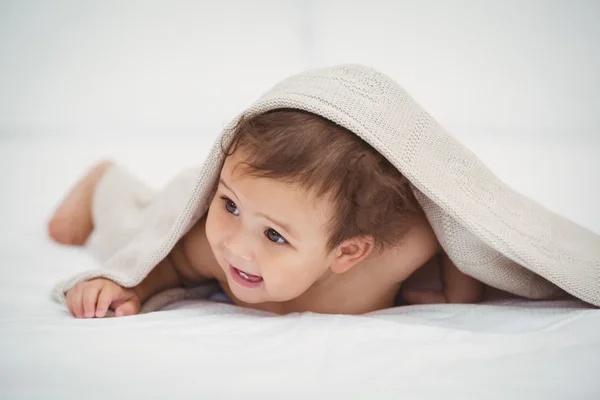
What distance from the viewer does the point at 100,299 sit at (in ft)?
3.22

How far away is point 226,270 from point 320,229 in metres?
0.16

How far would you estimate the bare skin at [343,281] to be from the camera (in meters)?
1.07

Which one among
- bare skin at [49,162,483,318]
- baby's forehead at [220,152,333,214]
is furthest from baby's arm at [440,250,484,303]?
baby's forehead at [220,152,333,214]

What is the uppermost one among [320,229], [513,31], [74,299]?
[513,31]

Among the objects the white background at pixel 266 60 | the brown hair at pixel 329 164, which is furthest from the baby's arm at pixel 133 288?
the white background at pixel 266 60

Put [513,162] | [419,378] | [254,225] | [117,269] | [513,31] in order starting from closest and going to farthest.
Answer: [419,378], [254,225], [117,269], [513,162], [513,31]

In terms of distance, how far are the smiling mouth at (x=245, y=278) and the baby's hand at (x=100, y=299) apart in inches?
7.1

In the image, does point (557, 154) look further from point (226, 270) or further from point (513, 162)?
point (226, 270)

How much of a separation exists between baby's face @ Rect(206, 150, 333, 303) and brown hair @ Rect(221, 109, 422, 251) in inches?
0.7

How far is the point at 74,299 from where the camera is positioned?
98 centimetres

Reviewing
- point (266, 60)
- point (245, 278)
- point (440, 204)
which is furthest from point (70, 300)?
point (266, 60)

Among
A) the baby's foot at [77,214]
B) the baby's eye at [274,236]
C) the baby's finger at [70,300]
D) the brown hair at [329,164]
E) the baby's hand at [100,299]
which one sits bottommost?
the baby's foot at [77,214]

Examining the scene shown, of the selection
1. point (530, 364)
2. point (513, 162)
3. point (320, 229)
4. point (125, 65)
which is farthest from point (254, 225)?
point (125, 65)

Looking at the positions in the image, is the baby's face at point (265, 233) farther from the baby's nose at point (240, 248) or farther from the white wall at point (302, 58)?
the white wall at point (302, 58)
